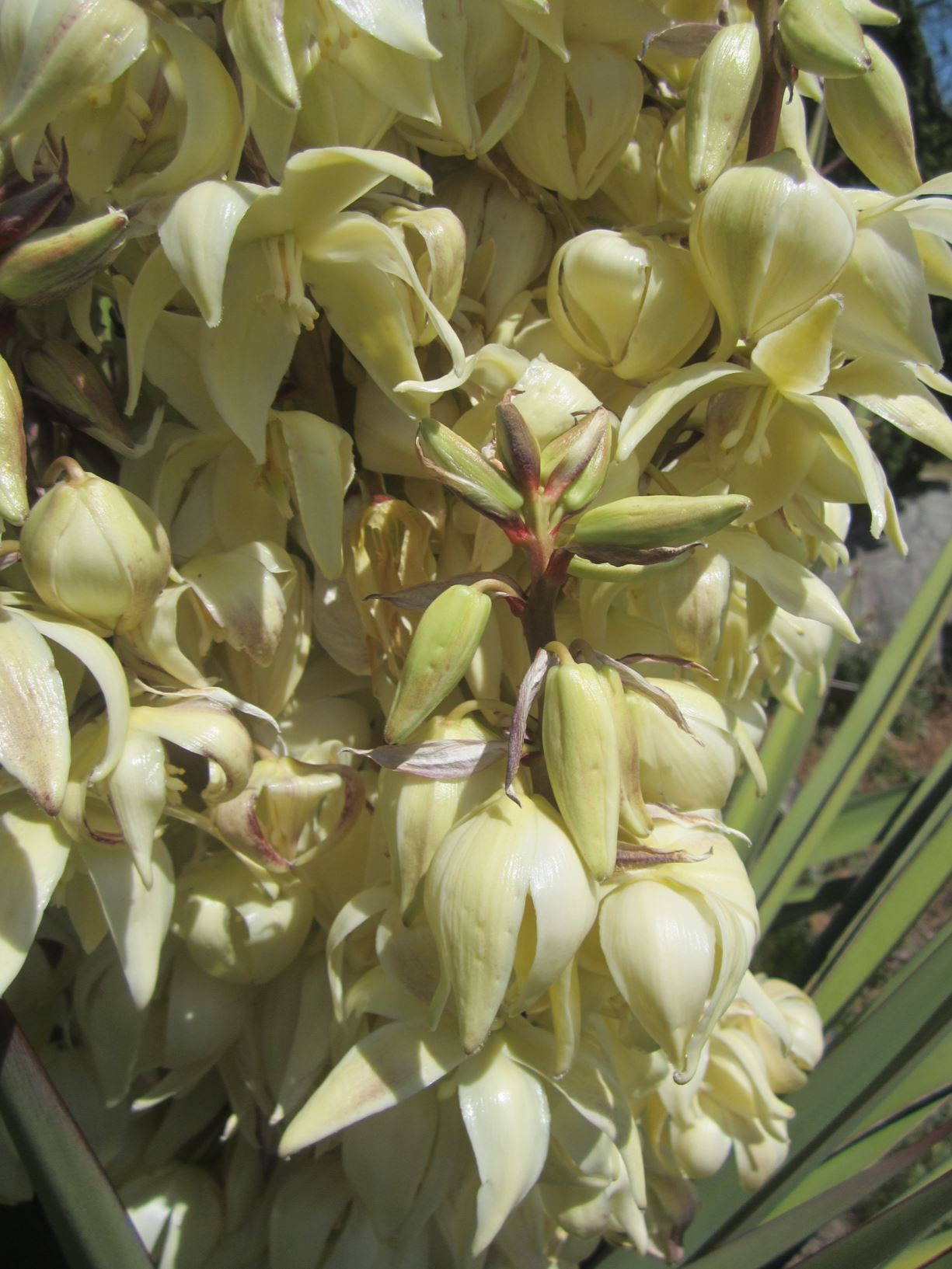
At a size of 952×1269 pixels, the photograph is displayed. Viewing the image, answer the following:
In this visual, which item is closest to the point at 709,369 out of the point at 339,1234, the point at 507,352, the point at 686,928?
the point at 507,352

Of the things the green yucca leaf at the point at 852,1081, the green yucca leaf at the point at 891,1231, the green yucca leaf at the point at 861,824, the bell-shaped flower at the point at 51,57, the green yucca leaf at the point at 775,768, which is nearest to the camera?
the bell-shaped flower at the point at 51,57

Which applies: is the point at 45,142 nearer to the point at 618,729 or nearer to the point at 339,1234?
the point at 618,729

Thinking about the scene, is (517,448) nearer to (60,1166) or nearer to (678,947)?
(678,947)

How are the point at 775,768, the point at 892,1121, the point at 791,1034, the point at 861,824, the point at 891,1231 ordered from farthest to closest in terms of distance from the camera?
the point at 861,824 → the point at 775,768 → the point at 892,1121 → the point at 791,1034 → the point at 891,1231

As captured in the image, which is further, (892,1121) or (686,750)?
(892,1121)

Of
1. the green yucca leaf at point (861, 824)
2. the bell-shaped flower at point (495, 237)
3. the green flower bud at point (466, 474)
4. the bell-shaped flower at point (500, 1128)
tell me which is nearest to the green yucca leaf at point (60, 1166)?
the bell-shaped flower at point (500, 1128)

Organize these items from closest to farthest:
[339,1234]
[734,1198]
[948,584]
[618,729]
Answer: [618,729], [339,1234], [734,1198], [948,584]

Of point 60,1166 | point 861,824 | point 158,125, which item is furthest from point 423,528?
point 861,824

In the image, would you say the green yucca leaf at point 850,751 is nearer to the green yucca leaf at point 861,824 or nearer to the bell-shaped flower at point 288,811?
the green yucca leaf at point 861,824
